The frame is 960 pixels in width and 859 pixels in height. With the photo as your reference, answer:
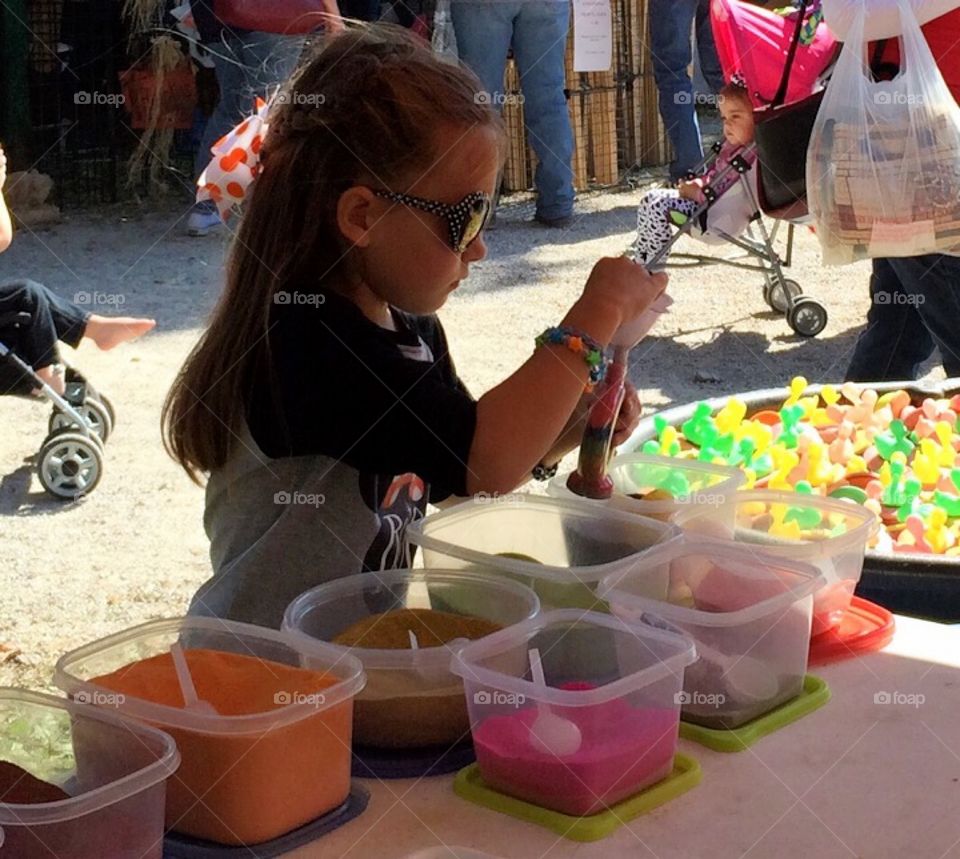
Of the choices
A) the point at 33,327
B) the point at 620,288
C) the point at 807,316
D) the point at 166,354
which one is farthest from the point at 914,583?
the point at 166,354

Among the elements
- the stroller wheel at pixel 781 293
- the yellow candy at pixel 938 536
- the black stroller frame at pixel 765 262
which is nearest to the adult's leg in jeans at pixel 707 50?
the black stroller frame at pixel 765 262

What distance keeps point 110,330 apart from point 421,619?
9.24ft

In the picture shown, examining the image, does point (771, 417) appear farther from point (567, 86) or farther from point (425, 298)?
point (567, 86)

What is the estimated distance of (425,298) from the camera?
1.62 m

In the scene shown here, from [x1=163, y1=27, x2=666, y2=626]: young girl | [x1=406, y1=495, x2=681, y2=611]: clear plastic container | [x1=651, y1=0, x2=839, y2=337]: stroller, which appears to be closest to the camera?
[x1=406, y1=495, x2=681, y2=611]: clear plastic container

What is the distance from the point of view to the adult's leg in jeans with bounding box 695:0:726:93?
6805 mm

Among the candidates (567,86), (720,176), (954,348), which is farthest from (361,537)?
(567,86)

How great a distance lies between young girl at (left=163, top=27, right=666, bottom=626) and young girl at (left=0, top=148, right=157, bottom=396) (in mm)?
2140

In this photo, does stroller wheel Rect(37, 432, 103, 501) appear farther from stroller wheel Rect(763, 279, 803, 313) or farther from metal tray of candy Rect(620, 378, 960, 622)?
stroller wheel Rect(763, 279, 803, 313)

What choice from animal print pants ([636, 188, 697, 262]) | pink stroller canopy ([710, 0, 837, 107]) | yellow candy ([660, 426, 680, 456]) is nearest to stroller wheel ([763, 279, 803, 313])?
animal print pants ([636, 188, 697, 262])

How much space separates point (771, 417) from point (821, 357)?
222 cm

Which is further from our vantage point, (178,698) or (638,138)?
(638,138)

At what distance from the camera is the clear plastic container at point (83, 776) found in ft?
3.20

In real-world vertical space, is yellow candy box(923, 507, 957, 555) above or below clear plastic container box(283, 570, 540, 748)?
below
